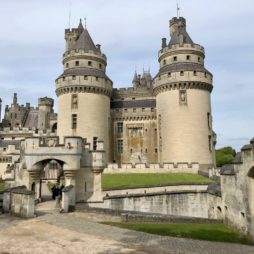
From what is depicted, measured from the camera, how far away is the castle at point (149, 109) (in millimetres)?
45656

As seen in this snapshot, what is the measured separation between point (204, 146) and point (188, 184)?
18077 mm

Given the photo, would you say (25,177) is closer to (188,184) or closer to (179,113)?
(188,184)

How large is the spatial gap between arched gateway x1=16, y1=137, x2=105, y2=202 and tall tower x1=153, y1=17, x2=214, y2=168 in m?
24.5

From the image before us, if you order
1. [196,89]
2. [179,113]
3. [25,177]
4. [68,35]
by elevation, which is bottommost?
[25,177]

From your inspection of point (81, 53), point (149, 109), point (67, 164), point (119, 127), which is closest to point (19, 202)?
point (67, 164)

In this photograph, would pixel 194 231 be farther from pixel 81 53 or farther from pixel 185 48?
pixel 81 53

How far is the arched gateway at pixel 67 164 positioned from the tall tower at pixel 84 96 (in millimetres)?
24438

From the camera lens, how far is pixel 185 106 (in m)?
46.0

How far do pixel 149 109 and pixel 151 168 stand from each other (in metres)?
13.3

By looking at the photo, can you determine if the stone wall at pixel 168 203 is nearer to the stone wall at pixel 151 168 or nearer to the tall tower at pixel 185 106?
the stone wall at pixel 151 168

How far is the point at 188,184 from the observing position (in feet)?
93.5

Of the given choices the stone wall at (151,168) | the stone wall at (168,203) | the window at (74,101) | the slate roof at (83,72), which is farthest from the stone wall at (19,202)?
the slate roof at (83,72)

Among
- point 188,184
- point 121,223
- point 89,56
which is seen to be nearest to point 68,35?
point 89,56

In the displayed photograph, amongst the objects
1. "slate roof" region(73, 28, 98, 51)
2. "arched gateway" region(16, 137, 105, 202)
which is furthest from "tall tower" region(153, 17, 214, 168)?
"arched gateway" region(16, 137, 105, 202)
